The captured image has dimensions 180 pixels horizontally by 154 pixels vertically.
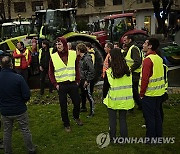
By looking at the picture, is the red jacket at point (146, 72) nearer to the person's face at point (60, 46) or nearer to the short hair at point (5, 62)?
the person's face at point (60, 46)

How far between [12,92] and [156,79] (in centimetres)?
241

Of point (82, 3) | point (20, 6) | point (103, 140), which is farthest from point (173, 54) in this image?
point (20, 6)

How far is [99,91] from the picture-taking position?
10.3 metres

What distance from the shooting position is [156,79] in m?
5.23

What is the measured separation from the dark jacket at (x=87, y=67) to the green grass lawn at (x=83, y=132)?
1.02 m

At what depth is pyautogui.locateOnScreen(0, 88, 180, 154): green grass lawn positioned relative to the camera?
18.0 feet

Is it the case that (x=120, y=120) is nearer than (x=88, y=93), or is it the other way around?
(x=120, y=120)

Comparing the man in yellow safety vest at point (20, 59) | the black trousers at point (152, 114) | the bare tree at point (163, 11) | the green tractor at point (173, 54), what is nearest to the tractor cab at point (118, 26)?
the green tractor at point (173, 54)

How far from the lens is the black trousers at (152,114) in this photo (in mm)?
5277

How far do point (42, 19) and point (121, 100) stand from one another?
8.36 m

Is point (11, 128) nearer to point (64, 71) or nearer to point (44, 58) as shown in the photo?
point (64, 71)

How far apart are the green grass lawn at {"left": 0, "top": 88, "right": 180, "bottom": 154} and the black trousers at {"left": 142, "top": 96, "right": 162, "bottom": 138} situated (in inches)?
11.2

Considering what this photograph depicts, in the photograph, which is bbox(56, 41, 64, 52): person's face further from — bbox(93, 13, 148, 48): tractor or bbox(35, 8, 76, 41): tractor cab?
bbox(93, 13, 148, 48): tractor

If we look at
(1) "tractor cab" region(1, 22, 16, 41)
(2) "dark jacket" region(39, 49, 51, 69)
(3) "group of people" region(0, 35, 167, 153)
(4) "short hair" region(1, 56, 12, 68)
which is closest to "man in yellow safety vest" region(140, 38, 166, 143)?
(3) "group of people" region(0, 35, 167, 153)
